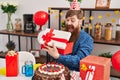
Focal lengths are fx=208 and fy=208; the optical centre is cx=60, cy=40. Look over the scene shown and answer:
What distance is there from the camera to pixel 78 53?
1.71 meters

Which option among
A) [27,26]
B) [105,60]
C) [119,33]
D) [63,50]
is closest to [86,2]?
[119,33]

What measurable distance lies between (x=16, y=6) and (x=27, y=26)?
0.39 meters

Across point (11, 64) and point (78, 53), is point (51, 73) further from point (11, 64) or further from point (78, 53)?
point (78, 53)

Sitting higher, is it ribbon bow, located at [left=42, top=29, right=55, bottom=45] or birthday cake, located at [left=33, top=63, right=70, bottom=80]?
ribbon bow, located at [left=42, top=29, right=55, bottom=45]

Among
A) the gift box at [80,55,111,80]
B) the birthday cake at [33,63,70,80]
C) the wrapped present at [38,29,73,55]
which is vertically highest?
the wrapped present at [38,29,73,55]

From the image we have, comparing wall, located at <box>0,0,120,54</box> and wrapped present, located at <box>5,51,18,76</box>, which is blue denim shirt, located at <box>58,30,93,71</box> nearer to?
wrapped present, located at <box>5,51,18,76</box>

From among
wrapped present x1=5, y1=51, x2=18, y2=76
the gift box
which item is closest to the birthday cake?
the gift box

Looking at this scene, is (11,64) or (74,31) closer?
(11,64)

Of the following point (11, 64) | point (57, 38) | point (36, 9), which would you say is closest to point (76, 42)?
point (57, 38)

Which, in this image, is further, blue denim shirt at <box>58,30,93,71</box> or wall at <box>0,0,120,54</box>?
wall at <box>0,0,120,54</box>

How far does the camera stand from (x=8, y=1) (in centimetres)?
298

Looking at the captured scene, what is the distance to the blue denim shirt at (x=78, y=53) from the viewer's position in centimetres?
165

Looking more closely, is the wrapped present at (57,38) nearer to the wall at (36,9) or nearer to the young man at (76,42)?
the young man at (76,42)

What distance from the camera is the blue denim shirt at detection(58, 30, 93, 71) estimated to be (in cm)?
165
